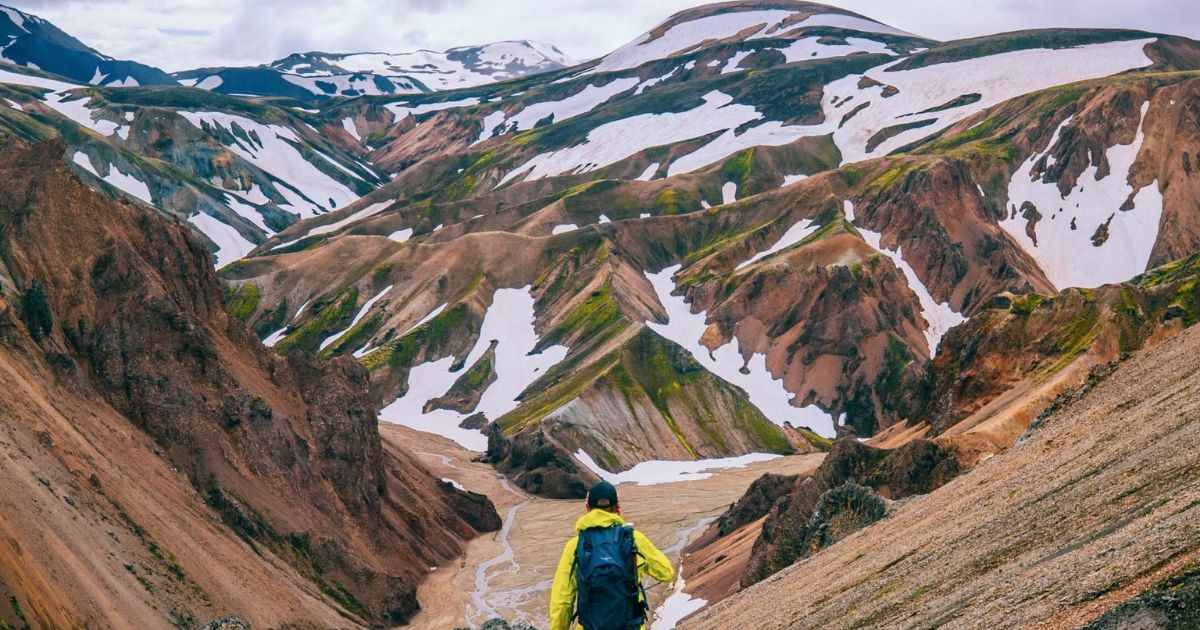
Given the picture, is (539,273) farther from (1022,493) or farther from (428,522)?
(1022,493)

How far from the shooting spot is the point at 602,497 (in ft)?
56.4

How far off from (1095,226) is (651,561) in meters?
187

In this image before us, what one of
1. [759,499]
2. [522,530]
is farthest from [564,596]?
[522,530]

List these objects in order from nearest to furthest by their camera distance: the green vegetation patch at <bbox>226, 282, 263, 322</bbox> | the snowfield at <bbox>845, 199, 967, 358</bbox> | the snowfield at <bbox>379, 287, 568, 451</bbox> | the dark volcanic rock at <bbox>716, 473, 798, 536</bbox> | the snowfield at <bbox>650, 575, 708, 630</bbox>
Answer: the snowfield at <bbox>650, 575, 708, 630</bbox> < the dark volcanic rock at <bbox>716, 473, 798, 536</bbox> < the snowfield at <bbox>379, 287, 568, 451</bbox> < the snowfield at <bbox>845, 199, 967, 358</bbox> < the green vegetation patch at <bbox>226, 282, 263, 322</bbox>

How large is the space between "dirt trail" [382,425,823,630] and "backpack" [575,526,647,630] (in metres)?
50.5

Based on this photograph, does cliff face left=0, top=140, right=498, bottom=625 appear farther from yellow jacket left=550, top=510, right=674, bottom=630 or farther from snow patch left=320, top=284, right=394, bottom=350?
snow patch left=320, top=284, right=394, bottom=350

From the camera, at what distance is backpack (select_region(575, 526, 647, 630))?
16.8 meters

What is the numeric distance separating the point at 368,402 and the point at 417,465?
17.3 metres

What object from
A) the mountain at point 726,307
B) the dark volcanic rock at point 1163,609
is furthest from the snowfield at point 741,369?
the dark volcanic rock at point 1163,609

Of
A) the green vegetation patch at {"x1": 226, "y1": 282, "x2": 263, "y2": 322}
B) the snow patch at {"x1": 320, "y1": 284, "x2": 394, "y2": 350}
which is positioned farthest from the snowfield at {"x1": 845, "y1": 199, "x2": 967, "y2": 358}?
the green vegetation patch at {"x1": 226, "y1": 282, "x2": 263, "y2": 322}

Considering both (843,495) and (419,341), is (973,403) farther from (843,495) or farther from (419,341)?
(419,341)

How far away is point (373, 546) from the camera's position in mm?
78875

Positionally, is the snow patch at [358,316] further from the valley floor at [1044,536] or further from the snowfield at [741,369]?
the valley floor at [1044,536]

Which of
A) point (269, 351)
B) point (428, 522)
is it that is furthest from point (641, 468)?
point (269, 351)
